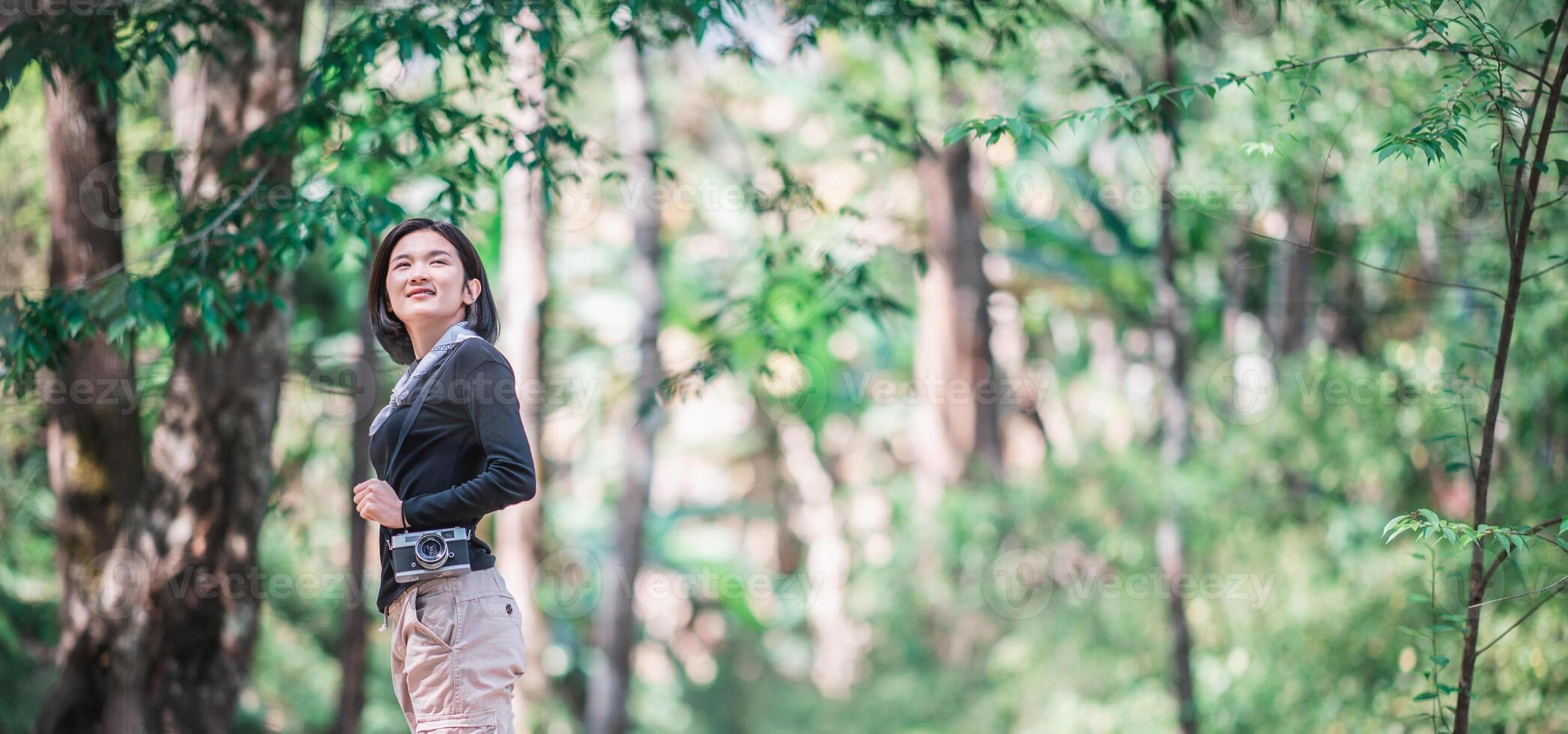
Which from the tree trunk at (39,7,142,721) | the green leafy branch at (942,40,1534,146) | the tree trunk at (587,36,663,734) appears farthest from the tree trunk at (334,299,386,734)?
the green leafy branch at (942,40,1534,146)

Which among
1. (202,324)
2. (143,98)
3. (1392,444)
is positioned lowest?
(1392,444)

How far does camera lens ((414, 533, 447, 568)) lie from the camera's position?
7.70 feet

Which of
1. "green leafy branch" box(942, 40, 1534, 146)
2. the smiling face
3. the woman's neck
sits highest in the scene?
"green leafy branch" box(942, 40, 1534, 146)

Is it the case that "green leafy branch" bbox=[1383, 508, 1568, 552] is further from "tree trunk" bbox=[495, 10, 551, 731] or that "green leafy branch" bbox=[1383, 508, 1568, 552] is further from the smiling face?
"tree trunk" bbox=[495, 10, 551, 731]

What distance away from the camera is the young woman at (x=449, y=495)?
2.33 metres

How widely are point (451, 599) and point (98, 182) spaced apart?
3546mm

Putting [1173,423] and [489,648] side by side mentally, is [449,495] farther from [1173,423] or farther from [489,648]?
[1173,423]

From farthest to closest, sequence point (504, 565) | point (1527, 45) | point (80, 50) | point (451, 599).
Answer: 1. point (504, 565)
2. point (1527, 45)
3. point (80, 50)
4. point (451, 599)

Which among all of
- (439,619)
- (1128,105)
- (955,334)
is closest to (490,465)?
(439,619)

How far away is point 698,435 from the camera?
57.4 feet

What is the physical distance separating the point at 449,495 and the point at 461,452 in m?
0.15

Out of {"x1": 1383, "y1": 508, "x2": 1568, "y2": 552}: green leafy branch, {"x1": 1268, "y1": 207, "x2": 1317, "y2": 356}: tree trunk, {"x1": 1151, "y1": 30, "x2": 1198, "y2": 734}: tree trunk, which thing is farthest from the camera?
{"x1": 1268, "y1": 207, "x2": 1317, "y2": 356}: tree trunk

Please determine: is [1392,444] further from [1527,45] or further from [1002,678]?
[1002,678]

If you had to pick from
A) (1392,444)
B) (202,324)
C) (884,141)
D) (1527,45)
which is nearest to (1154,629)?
(1392,444)
